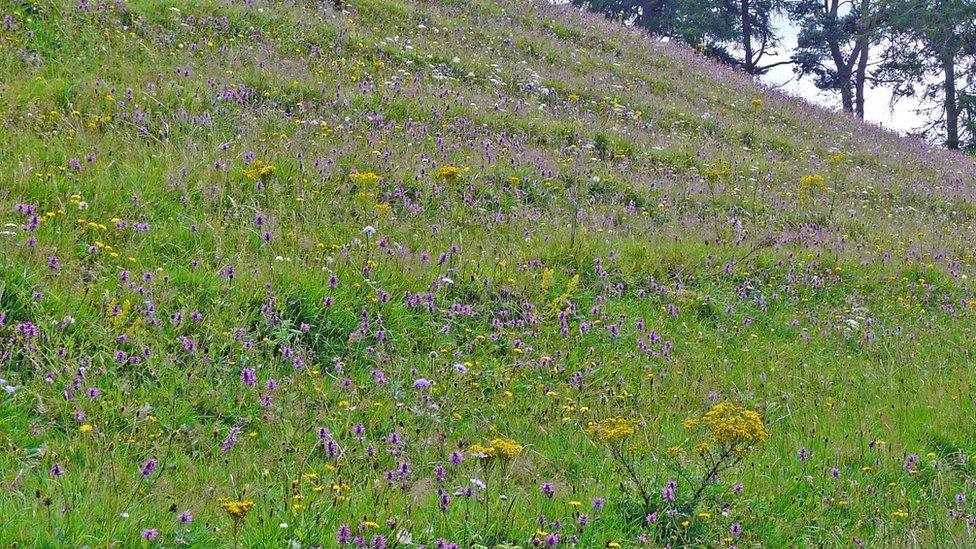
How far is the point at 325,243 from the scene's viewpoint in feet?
20.5

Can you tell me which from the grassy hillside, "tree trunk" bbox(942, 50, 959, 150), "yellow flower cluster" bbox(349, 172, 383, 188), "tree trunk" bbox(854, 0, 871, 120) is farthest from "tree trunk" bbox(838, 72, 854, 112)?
"yellow flower cluster" bbox(349, 172, 383, 188)

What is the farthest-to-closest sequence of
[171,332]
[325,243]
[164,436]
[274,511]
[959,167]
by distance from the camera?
[959,167], [325,243], [171,332], [164,436], [274,511]

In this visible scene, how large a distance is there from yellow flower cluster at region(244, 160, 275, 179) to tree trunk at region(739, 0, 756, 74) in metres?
43.4

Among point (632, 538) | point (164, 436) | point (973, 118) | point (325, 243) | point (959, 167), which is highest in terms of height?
point (973, 118)

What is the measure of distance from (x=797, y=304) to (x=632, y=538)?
5.11 meters

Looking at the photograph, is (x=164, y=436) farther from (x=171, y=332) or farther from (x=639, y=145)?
(x=639, y=145)

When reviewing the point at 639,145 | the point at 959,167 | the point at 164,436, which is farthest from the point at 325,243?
the point at 959,167

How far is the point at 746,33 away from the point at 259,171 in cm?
4424

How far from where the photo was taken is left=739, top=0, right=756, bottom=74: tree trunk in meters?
45.0

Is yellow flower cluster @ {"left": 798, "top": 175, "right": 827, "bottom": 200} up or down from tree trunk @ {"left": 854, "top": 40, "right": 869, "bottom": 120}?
down

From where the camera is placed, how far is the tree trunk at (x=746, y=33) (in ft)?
148

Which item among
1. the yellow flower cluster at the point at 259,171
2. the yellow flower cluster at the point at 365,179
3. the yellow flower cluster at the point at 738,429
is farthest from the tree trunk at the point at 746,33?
the yellow flower cluster at the point at 738,429

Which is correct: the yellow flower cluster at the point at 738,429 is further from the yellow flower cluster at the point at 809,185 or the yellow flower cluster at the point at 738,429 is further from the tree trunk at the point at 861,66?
the tree trunk at the point at 861,66

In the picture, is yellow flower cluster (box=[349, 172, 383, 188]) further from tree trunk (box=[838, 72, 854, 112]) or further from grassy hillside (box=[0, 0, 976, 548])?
tree trunk (box=[838, 72, 854, 112])
